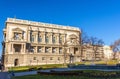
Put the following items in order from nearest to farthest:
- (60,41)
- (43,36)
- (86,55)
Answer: (43,36)
(60,41)
(86,55)

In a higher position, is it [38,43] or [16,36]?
[16,36]

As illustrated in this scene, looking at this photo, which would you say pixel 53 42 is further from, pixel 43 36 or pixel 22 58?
pixel 22 58

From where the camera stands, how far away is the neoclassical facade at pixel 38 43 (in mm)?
67188

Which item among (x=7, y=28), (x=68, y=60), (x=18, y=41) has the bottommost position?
(x=68, y=60)

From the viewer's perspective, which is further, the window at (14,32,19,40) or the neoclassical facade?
the window at (14,32,19,40)

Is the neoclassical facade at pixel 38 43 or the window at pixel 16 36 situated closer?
the neoclassical facade at pixel 38 43

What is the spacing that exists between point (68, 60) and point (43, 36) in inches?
549

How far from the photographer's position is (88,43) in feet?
269

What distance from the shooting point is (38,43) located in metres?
73.9

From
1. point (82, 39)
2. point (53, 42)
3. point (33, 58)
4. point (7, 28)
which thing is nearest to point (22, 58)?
point (33, 58)

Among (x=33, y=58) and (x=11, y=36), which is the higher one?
(x=11, y=36)

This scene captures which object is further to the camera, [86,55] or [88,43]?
[86,55]

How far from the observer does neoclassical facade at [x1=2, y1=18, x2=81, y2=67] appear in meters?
67.2

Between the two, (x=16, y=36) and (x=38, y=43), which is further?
(x=38, y=43)
